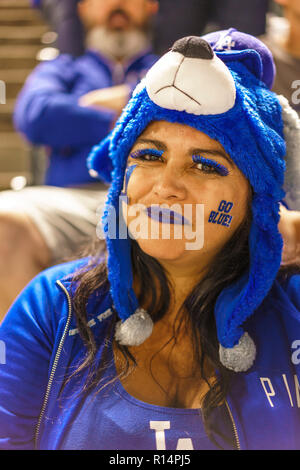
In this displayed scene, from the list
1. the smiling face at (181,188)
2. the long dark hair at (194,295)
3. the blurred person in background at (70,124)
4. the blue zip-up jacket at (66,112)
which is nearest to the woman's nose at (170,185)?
the smiling face at (181,188)

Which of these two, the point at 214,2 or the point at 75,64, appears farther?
the point at 75,64

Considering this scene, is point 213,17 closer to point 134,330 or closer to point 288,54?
point 288,54

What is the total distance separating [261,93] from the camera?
0.63 metres

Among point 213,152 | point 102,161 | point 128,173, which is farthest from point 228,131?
point 102,161

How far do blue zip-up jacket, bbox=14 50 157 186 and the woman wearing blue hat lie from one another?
51 cm

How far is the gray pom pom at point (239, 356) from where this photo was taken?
2.05 ft

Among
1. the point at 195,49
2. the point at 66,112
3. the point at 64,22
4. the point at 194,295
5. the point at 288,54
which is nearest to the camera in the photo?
the point at 195,49

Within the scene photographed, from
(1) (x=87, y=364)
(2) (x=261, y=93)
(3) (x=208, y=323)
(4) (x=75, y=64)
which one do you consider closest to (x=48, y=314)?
(1) (x=87, y=364)

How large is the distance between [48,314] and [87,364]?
76 mm

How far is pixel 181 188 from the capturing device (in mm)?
590

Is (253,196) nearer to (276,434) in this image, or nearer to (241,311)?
(241,311)

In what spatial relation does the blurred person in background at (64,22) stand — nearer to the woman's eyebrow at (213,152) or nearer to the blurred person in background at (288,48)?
the blurred person in background at (288,48)

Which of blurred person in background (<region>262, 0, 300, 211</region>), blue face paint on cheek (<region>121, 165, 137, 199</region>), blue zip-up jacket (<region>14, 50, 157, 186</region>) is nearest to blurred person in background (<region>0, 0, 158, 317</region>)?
blue zip-up jacket (<region>14, 50, 157, 186</region>)

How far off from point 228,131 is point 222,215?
95 mm
